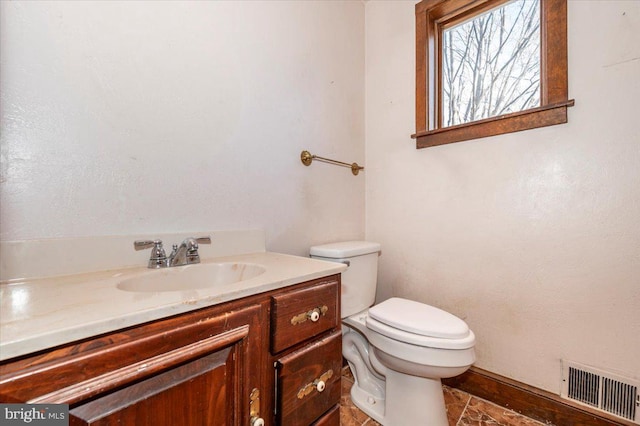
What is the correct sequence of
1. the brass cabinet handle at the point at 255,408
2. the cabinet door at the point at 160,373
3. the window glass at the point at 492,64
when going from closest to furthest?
1. the cabinet door at the point at 160,373
2. the brass cabinet handle at the point at 255,408
3. the window glass at the point at 492,64

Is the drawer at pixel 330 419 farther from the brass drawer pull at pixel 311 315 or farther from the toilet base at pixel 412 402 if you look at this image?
the toilet base at pixel 412 402

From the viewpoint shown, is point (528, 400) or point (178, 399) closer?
point (178, 399)

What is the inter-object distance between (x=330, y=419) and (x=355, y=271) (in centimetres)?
66

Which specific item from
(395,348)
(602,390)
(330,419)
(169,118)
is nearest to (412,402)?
(395,348)

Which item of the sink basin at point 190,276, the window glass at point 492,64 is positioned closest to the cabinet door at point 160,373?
the sink basin at point 190,276

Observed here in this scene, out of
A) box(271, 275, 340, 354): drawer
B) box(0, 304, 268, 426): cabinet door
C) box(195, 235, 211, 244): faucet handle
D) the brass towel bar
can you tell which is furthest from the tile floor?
the brass towel bar

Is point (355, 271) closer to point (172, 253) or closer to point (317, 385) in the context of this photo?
point (317, 385)

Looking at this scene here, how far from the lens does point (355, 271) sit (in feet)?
4.57

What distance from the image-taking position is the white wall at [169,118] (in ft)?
2.46

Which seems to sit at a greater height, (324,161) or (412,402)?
(324,161)

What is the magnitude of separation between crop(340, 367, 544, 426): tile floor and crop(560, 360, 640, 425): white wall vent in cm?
23

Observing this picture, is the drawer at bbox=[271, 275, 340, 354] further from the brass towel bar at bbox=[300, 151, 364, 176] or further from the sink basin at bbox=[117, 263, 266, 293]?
the brass towel bar at bbox=[300, 151, 364, 176]

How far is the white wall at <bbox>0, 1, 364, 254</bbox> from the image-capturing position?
29.5 inches

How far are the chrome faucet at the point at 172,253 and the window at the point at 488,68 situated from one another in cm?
129
